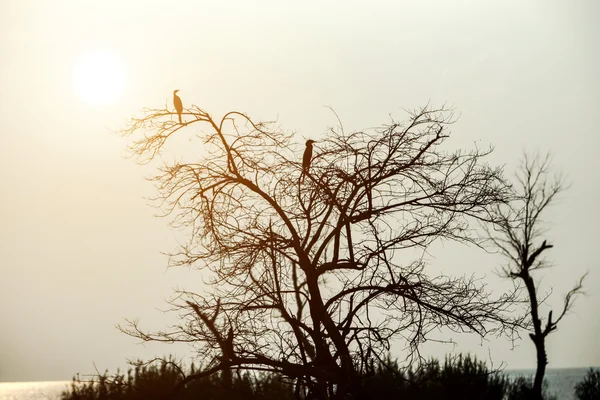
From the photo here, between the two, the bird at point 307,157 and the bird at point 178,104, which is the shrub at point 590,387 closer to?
the bird at point 307,157

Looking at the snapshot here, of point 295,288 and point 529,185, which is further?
point 529,185

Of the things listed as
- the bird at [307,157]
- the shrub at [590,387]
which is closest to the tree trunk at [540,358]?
the shrub at [590,387]

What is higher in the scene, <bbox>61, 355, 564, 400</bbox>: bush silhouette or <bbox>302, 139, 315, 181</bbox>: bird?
<bbox>302, 139, 315, 181</bbox>: bird

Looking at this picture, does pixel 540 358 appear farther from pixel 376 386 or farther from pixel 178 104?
pixel 178 104

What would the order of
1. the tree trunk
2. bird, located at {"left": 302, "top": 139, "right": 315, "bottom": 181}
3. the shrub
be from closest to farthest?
bird, located at {"left": 302, "top": 139, "right": 315, "bottom": 181} → the shrub → the tree trunk

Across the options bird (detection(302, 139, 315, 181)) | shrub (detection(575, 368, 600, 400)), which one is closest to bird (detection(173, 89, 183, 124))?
bird (detection(302, 139, 315, 181))

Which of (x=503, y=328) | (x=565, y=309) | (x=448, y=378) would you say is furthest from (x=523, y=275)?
(x=503, y=328)

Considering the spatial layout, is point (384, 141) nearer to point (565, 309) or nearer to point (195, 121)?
point (195, 121)

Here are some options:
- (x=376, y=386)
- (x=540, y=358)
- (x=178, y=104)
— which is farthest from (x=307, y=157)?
(x=540, y=358)

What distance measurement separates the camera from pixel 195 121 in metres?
9.51

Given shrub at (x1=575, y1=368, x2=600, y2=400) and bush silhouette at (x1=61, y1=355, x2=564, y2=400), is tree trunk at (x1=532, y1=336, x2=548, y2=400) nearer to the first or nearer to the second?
shrub at (x1=575, y1=368, x2=600, y2=400)

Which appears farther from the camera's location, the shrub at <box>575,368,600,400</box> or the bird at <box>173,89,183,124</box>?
the shrub at <box>575,368,600,400</box>

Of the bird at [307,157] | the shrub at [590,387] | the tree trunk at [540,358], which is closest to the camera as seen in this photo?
the bird at [307,157]

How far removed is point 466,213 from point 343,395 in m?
2.85
